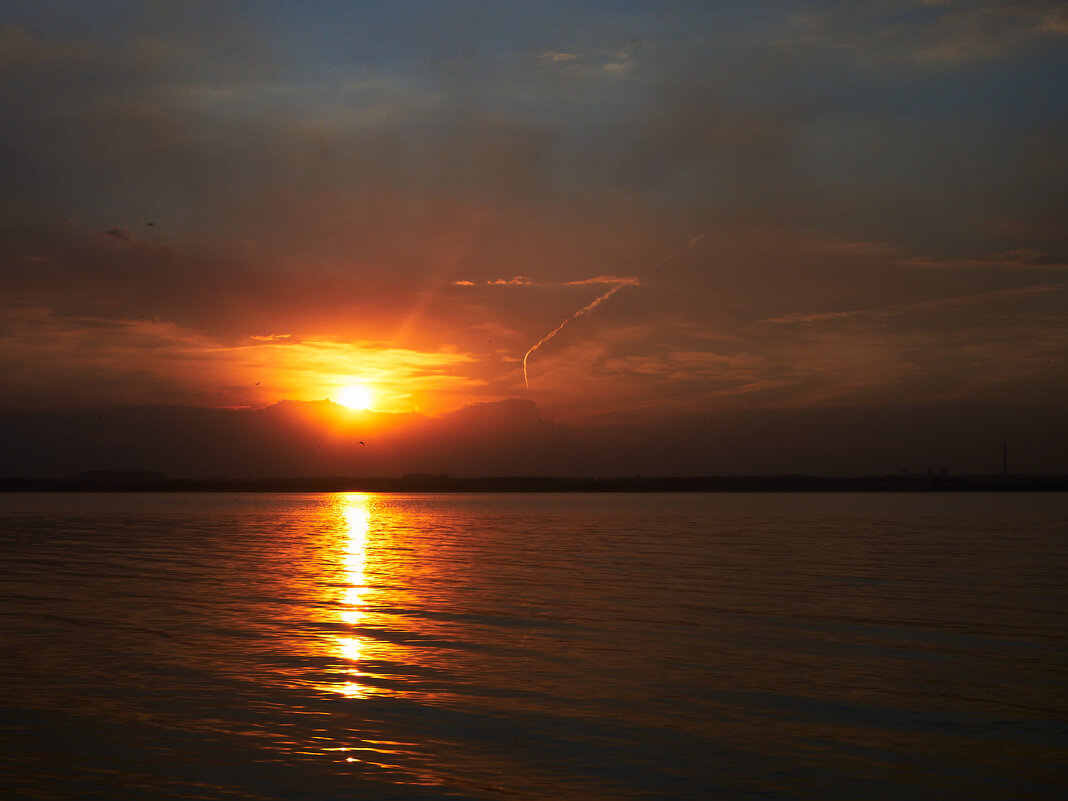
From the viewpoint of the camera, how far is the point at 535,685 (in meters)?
19.4

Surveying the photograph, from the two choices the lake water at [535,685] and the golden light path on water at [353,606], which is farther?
the golden light path on water at [353,606]

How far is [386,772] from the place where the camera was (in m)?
13.8

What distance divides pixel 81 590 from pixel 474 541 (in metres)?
34.8

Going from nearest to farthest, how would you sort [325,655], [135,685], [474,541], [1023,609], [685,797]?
[685,797] → [135,685] → [325,655] → [1023,609] → [474,541]

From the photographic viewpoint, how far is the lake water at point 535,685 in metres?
13.7

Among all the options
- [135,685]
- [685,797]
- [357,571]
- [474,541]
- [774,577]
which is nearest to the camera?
[685,797]

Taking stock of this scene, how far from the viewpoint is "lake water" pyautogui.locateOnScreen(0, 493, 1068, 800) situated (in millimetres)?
13695

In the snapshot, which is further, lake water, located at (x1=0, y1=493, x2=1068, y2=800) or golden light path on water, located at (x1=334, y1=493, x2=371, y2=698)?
golden light path on water, located at (x1=334, y1=493, x2=371, y2=698)

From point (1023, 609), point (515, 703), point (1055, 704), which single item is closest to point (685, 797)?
point (515, 703)

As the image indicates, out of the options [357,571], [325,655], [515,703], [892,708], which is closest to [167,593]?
[357,571]

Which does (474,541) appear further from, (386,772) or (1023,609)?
(386,772)

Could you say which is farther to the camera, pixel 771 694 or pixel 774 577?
pixel 774 577

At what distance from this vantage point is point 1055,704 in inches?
697

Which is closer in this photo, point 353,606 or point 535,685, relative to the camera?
point 535,685
